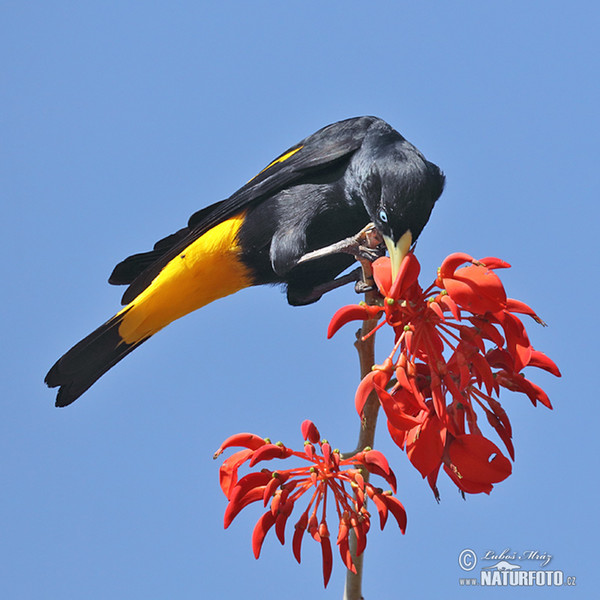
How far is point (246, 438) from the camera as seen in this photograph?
348 cm

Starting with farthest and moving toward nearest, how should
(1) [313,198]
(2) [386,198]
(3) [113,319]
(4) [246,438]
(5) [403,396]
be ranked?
(3) [113,319], (1) [313,198], (2) [386,198], (4) [246,438], (5) [403,396]

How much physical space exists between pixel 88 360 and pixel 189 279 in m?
0.82

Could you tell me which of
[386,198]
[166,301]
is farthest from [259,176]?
[386,198]

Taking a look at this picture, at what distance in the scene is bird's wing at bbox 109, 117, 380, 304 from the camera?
538cm

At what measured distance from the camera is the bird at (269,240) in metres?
5.08

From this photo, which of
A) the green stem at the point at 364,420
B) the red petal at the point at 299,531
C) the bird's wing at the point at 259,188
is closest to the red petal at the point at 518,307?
the green stem at the point at 364,420

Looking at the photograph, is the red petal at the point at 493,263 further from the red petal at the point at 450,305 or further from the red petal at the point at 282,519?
the red petal at the point at 282,519

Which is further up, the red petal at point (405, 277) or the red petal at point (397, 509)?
the red petal at point (405, 277)

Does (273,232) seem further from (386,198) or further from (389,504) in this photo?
(389,504)

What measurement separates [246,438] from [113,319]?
8.16 ft

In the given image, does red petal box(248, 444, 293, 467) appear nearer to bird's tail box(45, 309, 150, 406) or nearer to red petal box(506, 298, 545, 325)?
red petal box(506, 298, 545, 325)

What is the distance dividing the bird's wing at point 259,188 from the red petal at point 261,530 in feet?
8.79

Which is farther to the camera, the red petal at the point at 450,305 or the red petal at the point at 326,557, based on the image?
the red petal at the point at 326,557

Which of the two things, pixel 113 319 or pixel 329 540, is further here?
pixel 113 319
